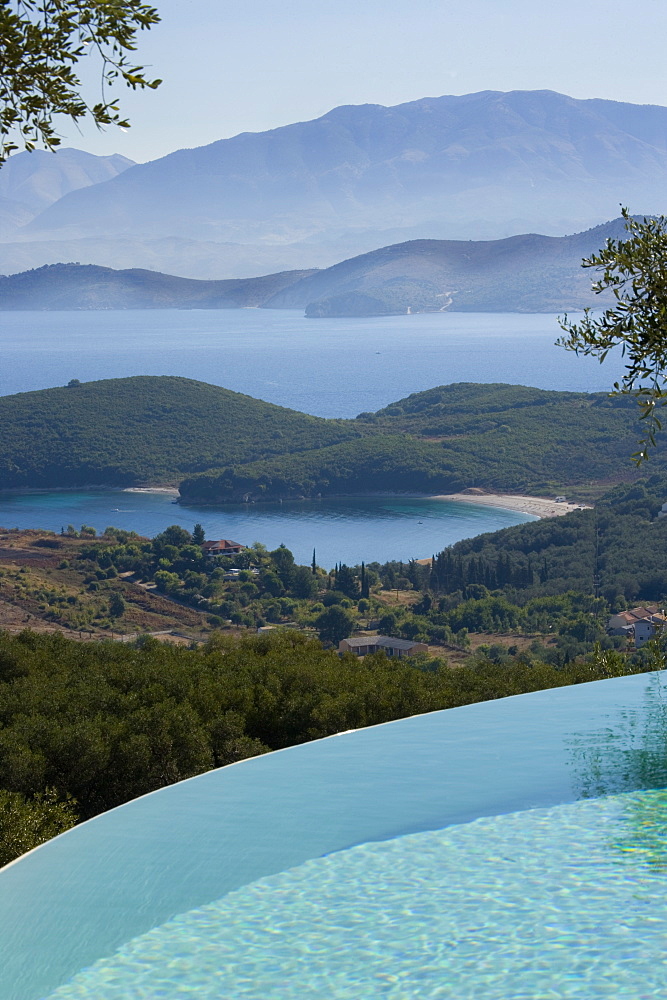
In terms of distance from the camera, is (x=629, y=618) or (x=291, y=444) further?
(x=291, y=444)

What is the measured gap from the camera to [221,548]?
1964 inches

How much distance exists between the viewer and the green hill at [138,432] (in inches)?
3024

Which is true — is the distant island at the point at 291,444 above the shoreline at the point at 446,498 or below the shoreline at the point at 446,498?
above

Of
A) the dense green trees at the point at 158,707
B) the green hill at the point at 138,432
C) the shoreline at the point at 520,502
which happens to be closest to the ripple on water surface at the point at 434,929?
the dense green trees at the point at 158,707

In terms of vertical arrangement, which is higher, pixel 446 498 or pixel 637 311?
pixel 637 311

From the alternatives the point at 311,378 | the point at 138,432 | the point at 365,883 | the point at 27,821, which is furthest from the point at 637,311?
the point at 311,378

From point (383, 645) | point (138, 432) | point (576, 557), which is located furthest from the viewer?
point (138, 432)

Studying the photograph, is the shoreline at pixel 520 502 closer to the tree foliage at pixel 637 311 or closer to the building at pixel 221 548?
the building at pixel 221 548

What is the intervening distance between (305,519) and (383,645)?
34673 mm

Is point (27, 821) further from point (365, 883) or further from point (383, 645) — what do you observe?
point (383, 645)

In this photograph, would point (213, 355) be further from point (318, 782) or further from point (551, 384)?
point (318, 782)

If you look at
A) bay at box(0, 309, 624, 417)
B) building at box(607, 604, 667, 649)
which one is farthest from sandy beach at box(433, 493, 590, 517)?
bay at box(0, 309, 624, 417)

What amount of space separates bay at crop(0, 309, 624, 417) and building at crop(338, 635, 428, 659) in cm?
6878

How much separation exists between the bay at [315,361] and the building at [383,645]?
68.8m
